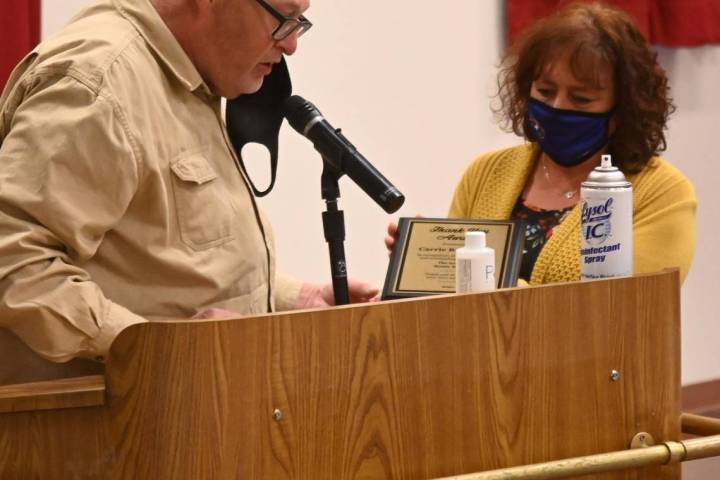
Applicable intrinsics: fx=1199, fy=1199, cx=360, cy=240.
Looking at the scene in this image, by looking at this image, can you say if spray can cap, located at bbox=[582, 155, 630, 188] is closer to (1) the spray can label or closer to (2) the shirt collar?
(1) the spray can label

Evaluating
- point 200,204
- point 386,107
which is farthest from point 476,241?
point 386,107

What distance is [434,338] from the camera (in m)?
1.55

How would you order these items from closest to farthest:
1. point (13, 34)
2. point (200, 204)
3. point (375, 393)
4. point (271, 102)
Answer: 1. point (375, 393)
2. point (200, 204)
3. point (271, 102)
4. point (13, 34)

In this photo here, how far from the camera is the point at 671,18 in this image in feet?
14.1

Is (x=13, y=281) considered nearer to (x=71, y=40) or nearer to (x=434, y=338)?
(x=71, y=40)

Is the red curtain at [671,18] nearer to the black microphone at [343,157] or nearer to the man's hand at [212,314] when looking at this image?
the black microphone at [343,157]

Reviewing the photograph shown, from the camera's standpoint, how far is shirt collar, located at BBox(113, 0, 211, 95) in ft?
6.02

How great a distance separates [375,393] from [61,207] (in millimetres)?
494

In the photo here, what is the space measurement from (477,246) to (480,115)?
2291mm

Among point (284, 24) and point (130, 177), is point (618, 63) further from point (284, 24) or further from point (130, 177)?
point (130, 177)

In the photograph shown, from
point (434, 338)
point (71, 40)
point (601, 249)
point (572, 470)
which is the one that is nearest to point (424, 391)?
point (434, 338)

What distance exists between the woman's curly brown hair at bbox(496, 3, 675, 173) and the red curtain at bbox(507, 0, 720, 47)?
1.20 meters

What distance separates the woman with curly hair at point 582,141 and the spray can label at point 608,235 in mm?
747

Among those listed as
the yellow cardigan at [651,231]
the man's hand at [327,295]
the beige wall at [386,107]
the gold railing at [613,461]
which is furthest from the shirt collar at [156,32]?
the beige wall at [386,107]
